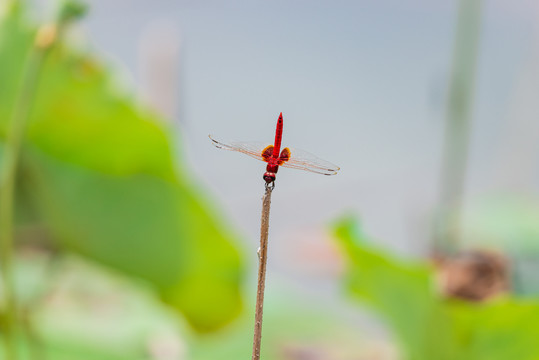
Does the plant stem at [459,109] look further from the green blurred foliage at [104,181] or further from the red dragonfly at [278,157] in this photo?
the red dragonfly at [278,157]

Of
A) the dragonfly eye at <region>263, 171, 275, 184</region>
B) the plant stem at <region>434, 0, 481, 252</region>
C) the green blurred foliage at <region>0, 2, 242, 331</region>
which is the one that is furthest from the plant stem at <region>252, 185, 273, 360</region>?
the plant stem at <region>434, 0, 481, 252</region>

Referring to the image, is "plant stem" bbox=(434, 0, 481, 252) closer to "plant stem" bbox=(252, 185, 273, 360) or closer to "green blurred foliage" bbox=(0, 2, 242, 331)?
"green blurred foliage" bbox=(0, 2, 242, 331)

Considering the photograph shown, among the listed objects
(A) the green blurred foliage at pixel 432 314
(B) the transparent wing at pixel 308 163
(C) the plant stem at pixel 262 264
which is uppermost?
(B) the transparent wing at pixel 308 163

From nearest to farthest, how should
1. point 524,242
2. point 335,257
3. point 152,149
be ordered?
point 152,149 < point 524,242 < point 335,257

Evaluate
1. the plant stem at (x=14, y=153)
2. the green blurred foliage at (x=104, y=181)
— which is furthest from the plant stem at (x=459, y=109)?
the plant stem at (x=14, y=153)

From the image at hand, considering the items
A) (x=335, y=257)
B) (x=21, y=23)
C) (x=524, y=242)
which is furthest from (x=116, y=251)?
(x=335, y=257)

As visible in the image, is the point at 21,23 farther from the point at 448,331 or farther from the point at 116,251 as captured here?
the point at 448,331
